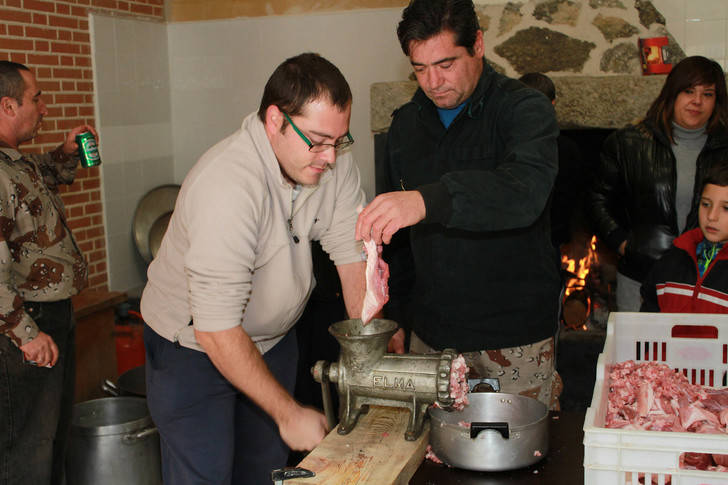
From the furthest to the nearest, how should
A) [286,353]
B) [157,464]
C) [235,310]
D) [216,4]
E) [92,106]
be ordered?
[216,4] < [92,106] < [157,464] < [286,353] < [235,310]

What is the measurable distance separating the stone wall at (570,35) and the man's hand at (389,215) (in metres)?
2.88

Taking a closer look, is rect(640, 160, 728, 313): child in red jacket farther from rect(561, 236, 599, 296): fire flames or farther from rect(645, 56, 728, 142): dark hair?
rect(561, 236, 599, 296): fire flames

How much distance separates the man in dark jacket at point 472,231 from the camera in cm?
215

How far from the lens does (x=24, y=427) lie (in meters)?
2.81

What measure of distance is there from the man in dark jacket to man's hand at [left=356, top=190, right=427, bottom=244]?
0.43m

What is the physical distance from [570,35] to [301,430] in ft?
10.5

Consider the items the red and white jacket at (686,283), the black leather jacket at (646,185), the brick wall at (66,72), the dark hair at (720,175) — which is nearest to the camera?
the red and white jacket at (686,283)

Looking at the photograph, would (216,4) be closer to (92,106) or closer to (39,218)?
(92,106)

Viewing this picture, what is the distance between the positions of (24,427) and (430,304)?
158cm

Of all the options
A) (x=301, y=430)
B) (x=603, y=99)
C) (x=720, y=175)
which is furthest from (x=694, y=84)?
(x=301, y=430)

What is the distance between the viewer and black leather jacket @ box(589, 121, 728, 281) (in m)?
3.30

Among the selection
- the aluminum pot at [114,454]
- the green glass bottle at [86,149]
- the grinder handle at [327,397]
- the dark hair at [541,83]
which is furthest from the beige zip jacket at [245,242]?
the dark hair at [541,83]

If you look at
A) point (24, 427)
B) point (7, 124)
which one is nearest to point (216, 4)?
point (7, 124)

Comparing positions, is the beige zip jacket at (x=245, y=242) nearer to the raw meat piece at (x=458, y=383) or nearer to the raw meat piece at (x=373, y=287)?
the raw meat piece at (x=373, y=287)
